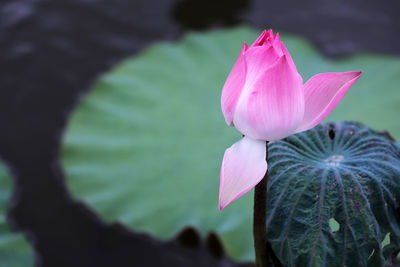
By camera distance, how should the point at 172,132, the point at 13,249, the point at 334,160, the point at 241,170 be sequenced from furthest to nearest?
the point at 172,132
the point at 13,249
the point at 334,160
the point at 241,170

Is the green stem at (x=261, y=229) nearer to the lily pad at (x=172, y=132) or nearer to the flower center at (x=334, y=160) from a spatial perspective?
the flower center at (x=334, y=160)

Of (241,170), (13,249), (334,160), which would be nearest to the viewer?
(241,170)

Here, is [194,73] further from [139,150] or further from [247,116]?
[247,116]

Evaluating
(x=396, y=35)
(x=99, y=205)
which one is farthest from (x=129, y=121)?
(x=396, y=35)

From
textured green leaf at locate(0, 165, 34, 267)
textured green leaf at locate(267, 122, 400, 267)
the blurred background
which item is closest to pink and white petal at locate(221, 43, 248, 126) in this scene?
textured green leaf at locate(267, 122, 400, 267)

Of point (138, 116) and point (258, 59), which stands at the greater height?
point (258, 59)

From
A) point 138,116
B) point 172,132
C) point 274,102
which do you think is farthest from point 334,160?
point 138,116

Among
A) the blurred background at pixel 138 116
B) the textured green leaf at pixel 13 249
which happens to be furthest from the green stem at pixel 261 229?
the textured green leaf at pixel 13 249

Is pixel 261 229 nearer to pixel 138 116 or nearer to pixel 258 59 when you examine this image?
pixel 258 59
